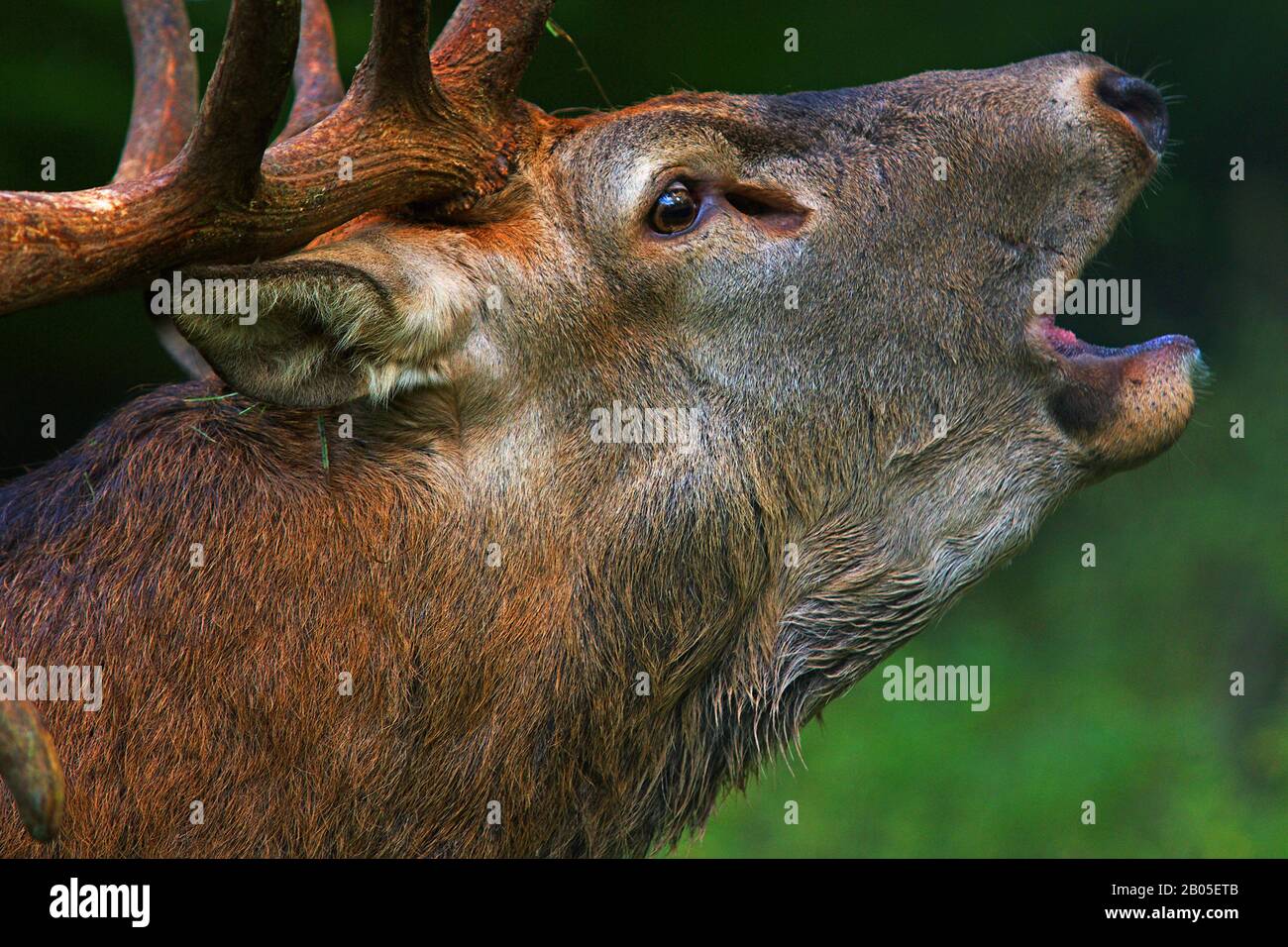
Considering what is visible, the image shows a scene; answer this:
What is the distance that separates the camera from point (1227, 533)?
8.14 m

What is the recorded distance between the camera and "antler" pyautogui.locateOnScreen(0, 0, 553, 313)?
9.01 feet

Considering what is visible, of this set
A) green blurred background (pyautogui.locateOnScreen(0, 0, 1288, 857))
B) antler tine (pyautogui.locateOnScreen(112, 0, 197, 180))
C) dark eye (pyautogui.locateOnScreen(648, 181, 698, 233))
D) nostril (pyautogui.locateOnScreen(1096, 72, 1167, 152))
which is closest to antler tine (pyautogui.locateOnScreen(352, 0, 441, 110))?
dark eye (pyautogui.locateOnScreen(648, 181, 698, 233))

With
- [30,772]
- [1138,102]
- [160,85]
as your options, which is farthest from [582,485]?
[160,85]

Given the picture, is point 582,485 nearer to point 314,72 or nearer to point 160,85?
point 314,72

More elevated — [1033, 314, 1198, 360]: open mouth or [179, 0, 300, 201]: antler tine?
[179, 0, 300, 201]: antler tine

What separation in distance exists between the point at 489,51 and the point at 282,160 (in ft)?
2.05

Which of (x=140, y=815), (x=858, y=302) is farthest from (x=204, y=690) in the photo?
(x=858, y=302)

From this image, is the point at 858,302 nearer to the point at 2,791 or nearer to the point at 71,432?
the point at 2,791

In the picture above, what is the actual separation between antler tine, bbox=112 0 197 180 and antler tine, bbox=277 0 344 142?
0.33 meters

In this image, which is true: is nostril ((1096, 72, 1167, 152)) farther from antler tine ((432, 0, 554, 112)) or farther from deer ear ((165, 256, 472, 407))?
deer ear ((165, 256, 472, 407))

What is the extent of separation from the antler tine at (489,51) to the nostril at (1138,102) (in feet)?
4.78

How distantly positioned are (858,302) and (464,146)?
99 cm

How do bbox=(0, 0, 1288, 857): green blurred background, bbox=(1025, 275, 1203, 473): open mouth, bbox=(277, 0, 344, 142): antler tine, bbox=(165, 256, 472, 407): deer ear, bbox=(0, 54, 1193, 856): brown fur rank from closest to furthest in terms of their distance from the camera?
bbox=(165, 256, 472, 407): deer ear
bbox=(0, 54, 1193, 856): brown fur
bbox=(1025, 275, 1203, 473): open mouth
bbox=(277, 0, 344, 142): antler tine
bbox=(0, 0, 1288, 857): green blurred background

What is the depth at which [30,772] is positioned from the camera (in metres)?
2.27
